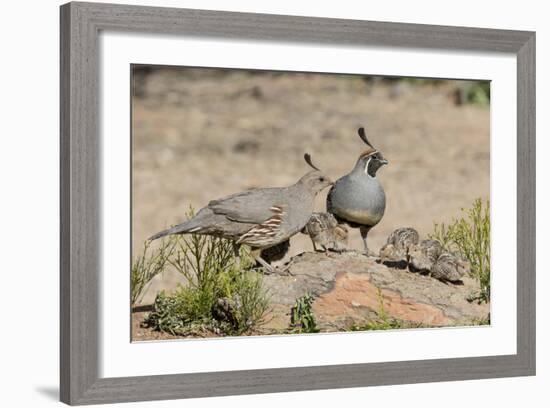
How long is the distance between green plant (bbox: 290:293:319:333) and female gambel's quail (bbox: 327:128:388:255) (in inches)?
21.3

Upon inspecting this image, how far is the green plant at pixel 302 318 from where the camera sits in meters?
6.51

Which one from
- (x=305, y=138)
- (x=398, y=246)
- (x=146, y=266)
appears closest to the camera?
(x=146, y=266)

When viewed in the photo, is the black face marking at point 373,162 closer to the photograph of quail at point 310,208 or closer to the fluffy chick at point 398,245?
the photograph of quail at point 310,208

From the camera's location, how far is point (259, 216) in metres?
6.53

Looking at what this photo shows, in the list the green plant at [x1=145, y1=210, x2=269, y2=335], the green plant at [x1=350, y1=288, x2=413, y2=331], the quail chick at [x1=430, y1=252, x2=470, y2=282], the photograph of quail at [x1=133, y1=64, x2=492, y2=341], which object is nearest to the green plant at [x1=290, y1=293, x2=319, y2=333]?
the photograph of quail at [x1=133, y1=64, x2=492, y2=341]

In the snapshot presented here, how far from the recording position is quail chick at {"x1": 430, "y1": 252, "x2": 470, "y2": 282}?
6945mm

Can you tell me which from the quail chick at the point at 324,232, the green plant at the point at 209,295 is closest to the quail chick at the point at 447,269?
the quail chick at the point at 324,232

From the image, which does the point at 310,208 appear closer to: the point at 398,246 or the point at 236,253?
the point at 236,253

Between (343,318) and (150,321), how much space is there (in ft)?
3.41

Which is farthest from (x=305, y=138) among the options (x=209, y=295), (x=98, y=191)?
(x=98, y=191)

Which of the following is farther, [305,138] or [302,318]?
[305,138]

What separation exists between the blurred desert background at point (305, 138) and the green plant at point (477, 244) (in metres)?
0.12

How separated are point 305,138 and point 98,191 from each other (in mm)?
2480

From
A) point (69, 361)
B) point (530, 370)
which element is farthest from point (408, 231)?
point (69, 361)
